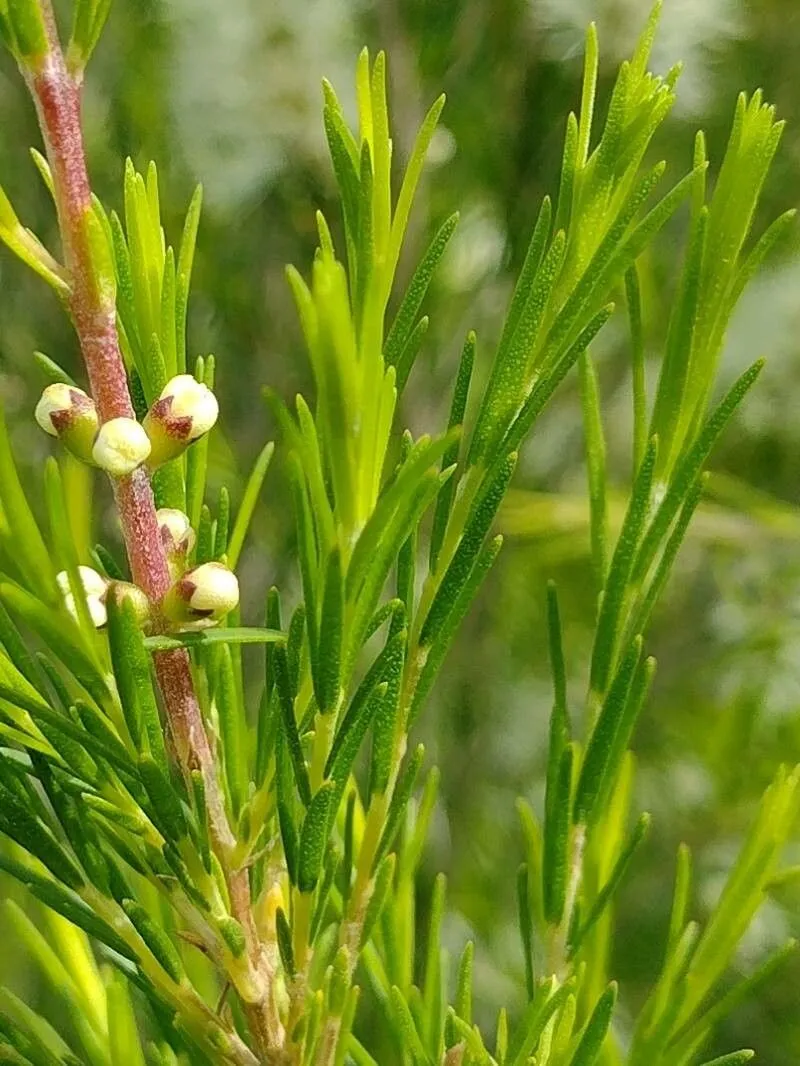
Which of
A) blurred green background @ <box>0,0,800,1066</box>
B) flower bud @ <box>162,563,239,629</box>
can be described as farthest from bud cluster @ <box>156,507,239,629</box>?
blurred green background @ <box>0,0,800,1066</box>

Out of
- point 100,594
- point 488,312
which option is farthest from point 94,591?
point 488,312

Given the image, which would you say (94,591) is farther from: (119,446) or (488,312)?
(488,312)

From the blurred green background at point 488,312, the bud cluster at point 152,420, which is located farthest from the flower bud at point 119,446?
the blurred green background at point 488,312

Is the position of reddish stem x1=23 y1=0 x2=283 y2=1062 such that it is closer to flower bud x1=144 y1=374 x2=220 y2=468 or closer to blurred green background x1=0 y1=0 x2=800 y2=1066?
flower bud x1=144 y1=374 x2=220 y2=468

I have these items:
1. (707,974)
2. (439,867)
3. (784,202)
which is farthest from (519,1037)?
(784,202)

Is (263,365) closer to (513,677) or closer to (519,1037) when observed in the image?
(513,677)

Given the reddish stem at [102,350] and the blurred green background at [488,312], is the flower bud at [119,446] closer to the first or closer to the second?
the reddish stem at [102,350]
